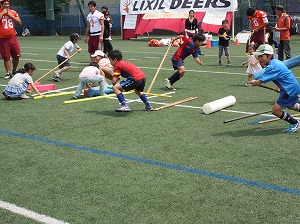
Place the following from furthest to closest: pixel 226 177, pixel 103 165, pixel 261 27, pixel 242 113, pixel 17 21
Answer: pixel 261 27 < pixel 17 21 < pixel 242 113 < pixel 103 165 < pixel 226 177

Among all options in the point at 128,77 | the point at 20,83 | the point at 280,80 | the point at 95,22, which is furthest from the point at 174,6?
the point at 280,80

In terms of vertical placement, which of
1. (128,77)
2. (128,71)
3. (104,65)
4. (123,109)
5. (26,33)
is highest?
(128,71)

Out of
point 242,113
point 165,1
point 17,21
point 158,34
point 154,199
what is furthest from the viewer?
point 158,34

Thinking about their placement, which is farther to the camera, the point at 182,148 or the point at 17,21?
the point at 17,21

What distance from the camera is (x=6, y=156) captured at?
599 cm

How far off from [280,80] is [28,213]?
164 inches

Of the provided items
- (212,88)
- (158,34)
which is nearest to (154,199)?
(212,88)

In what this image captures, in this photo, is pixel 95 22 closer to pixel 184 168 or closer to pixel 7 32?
pixel 7 32

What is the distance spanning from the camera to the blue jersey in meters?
6.66

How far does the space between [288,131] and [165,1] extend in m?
23.1

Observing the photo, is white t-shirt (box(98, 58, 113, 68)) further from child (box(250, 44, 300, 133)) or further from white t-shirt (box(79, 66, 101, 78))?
child (box(250, 44, 300, 133))

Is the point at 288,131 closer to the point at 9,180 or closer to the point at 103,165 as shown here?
the point at 103,165

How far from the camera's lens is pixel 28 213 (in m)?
4.21

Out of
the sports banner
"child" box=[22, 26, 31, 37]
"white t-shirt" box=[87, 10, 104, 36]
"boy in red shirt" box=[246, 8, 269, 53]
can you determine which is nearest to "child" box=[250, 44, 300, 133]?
"boy in red shirt" box=[246, 8, 269, 53]
